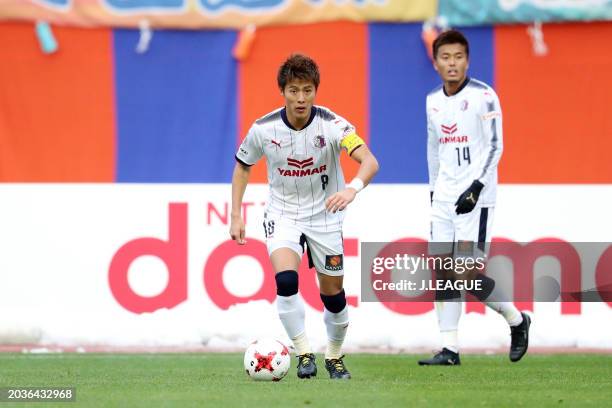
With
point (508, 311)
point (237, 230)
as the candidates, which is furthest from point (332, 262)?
point (508, 311)

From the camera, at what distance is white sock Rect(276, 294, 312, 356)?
24.8 feet

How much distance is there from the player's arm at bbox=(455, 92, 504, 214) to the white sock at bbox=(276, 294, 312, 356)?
5.17 ft

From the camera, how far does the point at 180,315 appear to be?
1043 centimetres

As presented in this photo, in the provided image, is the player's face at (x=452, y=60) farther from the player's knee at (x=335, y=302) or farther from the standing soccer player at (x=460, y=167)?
the player's knee at (x=335, y=302)

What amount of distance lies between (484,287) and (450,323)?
0.37m

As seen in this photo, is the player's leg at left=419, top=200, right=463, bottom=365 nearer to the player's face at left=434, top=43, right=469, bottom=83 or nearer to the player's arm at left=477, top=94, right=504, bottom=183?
the player's arm at left=477, top=94, right=504, bottom=183

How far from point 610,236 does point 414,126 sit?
71.3 inches

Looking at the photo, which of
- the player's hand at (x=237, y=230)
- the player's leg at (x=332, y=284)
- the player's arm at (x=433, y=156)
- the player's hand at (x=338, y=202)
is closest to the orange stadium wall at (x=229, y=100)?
the player's arm at (x=433, y=156)

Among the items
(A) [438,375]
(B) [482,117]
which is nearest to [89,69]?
(B) [482,117]

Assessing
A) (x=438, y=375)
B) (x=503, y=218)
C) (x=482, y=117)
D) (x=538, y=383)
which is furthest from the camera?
(x=503, y=218)

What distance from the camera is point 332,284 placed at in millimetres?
7754

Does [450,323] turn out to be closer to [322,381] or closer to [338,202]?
[322,381]

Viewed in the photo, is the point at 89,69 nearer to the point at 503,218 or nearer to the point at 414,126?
the point at 414,126

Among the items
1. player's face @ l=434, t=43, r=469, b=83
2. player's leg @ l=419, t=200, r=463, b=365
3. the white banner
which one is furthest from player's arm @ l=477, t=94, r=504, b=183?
the white banner
